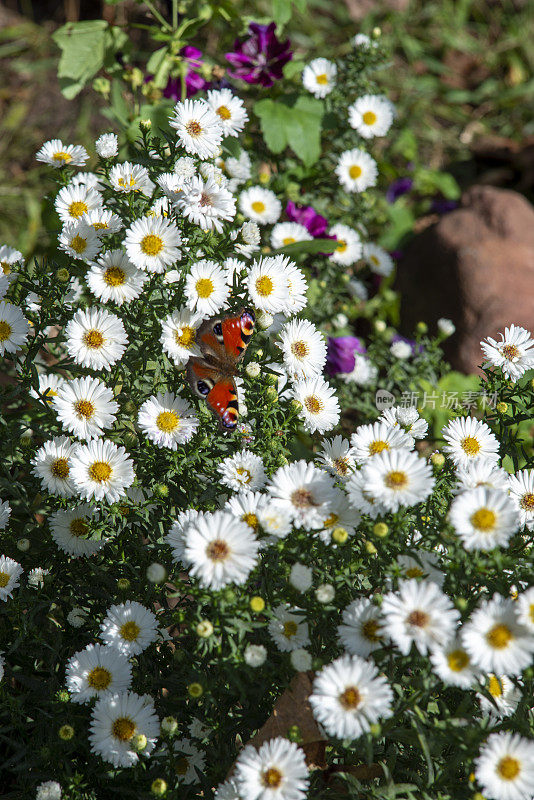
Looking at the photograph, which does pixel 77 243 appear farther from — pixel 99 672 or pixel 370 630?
pixel 370 630

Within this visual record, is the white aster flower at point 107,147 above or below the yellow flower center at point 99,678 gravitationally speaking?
above

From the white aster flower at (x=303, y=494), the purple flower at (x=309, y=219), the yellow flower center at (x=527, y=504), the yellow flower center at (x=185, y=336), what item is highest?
the purple flower at (x=309, y=219)

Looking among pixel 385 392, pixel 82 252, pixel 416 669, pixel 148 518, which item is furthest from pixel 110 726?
pixel 385 392

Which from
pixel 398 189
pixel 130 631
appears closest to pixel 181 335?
pixel 130 631

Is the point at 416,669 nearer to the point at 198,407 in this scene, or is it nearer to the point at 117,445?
the point at 198,407

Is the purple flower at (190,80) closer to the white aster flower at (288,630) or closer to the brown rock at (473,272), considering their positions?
the brown rock at (473,272)

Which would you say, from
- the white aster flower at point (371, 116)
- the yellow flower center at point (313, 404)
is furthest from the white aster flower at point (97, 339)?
the white aster flower at point (371, 116)
